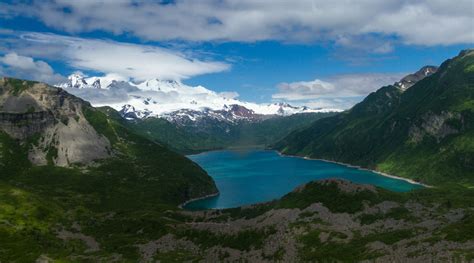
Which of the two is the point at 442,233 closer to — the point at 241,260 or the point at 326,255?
the point at 326,255

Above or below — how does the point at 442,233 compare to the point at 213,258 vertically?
above

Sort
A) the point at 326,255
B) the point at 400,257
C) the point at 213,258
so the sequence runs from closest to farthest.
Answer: the point at 400,257 → the point at 326,255 → the point at 213,258

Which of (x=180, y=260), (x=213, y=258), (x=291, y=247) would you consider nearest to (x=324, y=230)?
(x=291, y=247)

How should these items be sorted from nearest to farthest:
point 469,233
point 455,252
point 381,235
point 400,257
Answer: point 455,252 → point 400,257 → point 469,233 → point 381,235

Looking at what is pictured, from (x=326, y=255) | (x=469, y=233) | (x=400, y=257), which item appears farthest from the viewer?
(x=326, y=255)

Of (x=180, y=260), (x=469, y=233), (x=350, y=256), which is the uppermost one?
(x=469, y=233)

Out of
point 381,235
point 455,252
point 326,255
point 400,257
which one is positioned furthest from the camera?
point 381,235

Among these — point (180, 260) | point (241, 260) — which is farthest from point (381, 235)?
point (180, 260)

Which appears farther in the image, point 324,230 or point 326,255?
point 324,230

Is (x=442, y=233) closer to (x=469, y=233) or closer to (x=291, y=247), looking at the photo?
(x=469, y=233)
